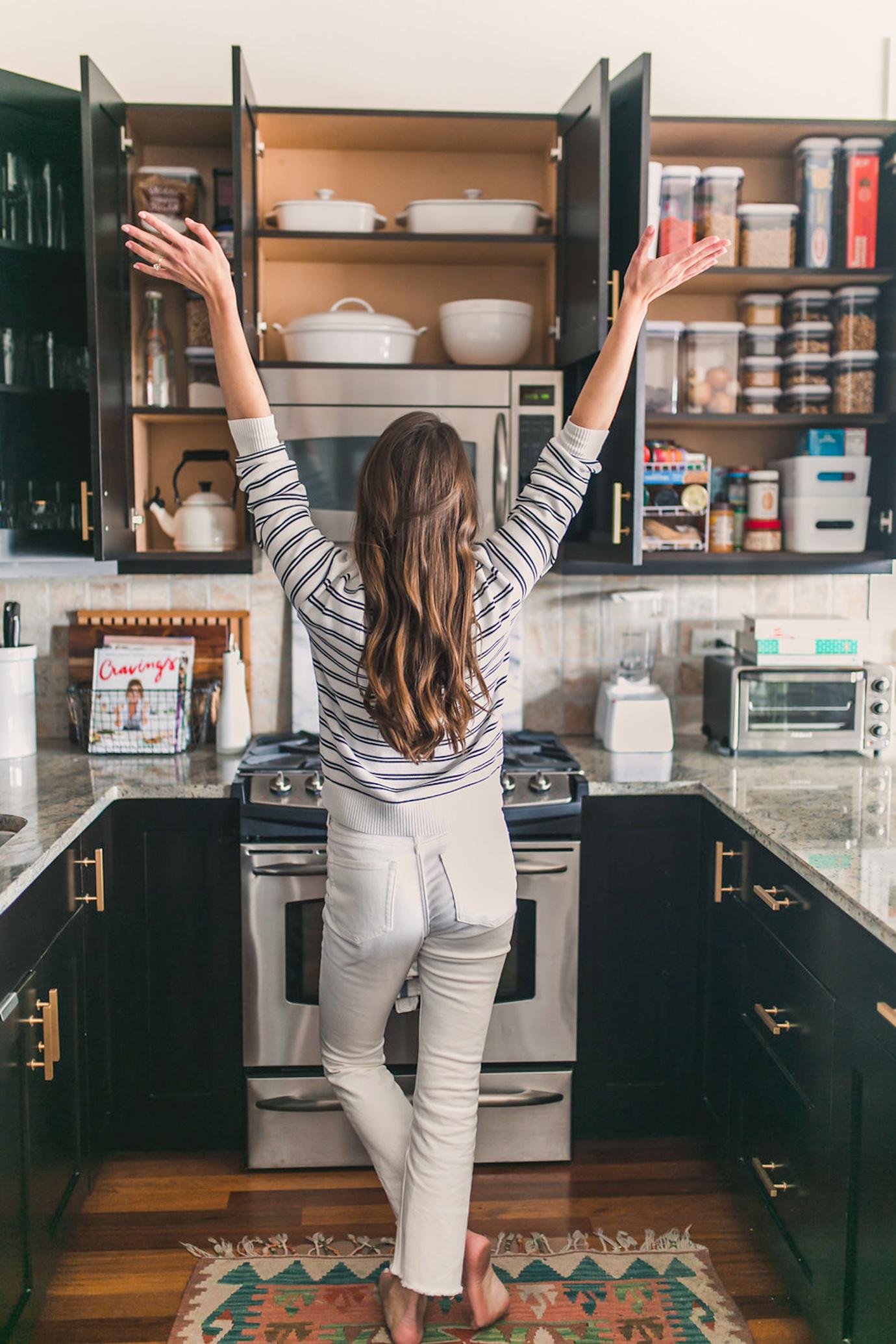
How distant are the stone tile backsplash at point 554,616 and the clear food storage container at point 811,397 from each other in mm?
476

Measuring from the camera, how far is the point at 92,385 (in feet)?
8.45

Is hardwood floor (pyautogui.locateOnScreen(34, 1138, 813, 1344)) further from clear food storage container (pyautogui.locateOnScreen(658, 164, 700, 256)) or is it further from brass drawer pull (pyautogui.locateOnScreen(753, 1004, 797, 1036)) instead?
clear food storage container (pyautogui.locateOnScreen(658, 164, 700, 256))

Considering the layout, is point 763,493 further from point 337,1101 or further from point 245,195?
point 337,1101

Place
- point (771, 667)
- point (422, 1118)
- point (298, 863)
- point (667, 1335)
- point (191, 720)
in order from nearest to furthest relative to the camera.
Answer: point (422, 1118) < point (667, 1335) < point (298, 863) < point (771, 667) < point (191, 720)

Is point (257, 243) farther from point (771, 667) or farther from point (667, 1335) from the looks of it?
point (667, 1335)

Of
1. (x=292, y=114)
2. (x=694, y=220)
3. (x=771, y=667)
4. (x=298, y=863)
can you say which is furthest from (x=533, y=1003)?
(x=292, y=114)

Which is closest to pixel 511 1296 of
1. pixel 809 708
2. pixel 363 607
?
pixel 363 607

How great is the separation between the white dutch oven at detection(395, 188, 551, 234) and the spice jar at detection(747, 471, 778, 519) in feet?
2.81

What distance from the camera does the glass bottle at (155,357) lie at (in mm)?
2820

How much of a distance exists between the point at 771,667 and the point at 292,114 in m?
1.77

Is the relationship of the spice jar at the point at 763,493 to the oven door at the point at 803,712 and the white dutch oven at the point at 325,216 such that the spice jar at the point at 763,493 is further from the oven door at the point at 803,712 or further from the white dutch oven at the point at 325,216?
the white dutch oven at the point at 325,216

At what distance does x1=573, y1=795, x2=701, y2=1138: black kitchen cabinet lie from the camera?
2.60 m

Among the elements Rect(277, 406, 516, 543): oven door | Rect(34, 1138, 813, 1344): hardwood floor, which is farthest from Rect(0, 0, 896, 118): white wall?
Rect(34, 1138, 813, 1344): hardwood floor

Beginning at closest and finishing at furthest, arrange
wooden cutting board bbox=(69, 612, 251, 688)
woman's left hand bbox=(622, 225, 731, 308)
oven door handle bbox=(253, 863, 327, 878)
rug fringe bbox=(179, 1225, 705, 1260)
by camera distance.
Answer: woman's left hand bbox=(622, 225, 731, 308) → rug fringe bbox=(179, 1225, 705, 1260) → oven door handle bbox=(253, 863, 327, 878) → wooden cutting board bbox=(69, 612, 251, 688)
